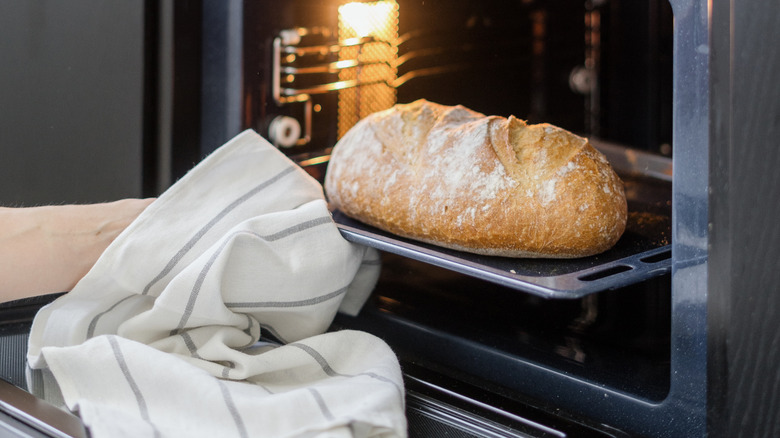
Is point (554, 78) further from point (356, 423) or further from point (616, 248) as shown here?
point (356, 423)

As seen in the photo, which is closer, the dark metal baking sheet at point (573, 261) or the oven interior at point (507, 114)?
the dark metal baking sheet at point (573, 261)

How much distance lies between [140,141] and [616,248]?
1.55ft

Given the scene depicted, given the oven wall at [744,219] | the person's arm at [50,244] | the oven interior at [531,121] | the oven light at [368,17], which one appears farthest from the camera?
the oven light at [368,17]

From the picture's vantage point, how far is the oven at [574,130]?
1.87 feet

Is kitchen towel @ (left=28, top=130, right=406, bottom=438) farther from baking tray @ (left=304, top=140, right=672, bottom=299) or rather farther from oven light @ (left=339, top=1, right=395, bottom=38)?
oven light @ (left=339, top=1, right=395, bottom=38)

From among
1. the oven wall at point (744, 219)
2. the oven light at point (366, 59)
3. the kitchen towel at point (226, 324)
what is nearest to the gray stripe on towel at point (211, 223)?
the kitchen towel at point (226, 324)

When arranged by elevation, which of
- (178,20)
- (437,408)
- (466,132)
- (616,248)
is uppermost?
(178,20)

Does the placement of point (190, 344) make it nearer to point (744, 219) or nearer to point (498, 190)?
point (498, 190)

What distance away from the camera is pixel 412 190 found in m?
0.78

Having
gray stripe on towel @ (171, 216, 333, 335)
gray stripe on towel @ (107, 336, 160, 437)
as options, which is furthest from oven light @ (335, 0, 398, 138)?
gray stripe on towel @ (107, 336, 160, 437)

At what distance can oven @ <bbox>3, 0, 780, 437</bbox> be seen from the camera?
22.5 inches

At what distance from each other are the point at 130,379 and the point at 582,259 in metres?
0.39

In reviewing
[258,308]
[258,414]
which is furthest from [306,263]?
[258,414]

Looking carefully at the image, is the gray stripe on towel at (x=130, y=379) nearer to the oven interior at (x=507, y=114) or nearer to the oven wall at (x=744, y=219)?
the oven interior at (x=507, y=114)
